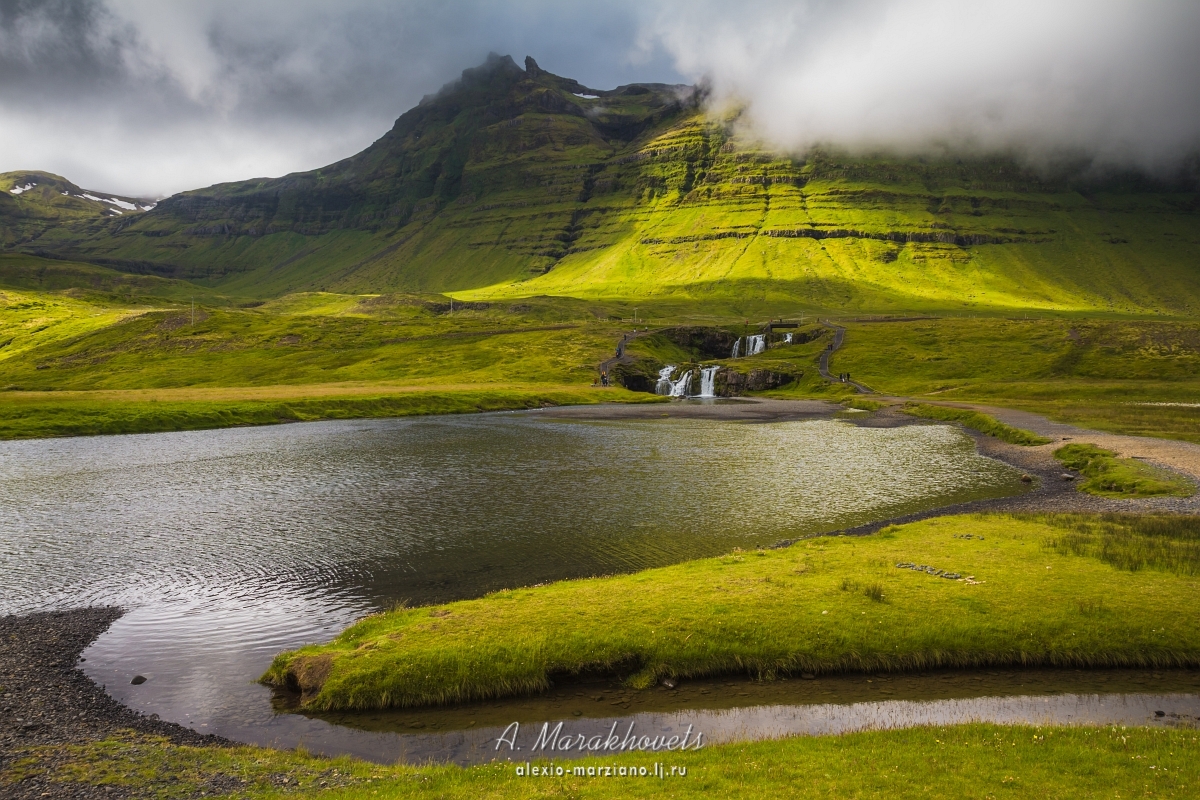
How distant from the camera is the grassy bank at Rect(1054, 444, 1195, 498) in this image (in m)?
48.8

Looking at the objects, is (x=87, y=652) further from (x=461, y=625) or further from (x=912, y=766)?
(x=912, y=766)

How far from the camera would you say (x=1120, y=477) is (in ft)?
176

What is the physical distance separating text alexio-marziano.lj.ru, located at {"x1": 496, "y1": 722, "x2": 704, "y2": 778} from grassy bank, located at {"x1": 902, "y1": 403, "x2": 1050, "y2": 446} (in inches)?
2932

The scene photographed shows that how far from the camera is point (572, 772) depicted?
1772 centimetres

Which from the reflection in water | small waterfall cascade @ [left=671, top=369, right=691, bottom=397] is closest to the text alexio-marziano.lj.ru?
the reflection in water

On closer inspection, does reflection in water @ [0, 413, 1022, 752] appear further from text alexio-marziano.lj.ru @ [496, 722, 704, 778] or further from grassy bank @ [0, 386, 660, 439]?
grassy bank @ [0, 386, 660, 439]

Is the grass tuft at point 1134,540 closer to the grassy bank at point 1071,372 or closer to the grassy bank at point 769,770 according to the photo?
the grassy bank at point 769,770

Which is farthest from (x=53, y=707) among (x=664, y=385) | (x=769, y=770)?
(x=664, y=385)

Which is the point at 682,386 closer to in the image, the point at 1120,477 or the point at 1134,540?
the point at 1120,477

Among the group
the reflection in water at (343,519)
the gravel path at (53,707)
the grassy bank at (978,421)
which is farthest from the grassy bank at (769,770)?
the grassy bank at (978,421)

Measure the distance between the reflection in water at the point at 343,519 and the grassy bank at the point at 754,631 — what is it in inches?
132

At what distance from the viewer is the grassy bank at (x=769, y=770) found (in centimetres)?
1566

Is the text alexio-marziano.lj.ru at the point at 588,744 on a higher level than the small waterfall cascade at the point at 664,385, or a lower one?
higher

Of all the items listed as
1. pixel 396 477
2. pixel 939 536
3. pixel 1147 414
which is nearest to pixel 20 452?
pixel 396 477
